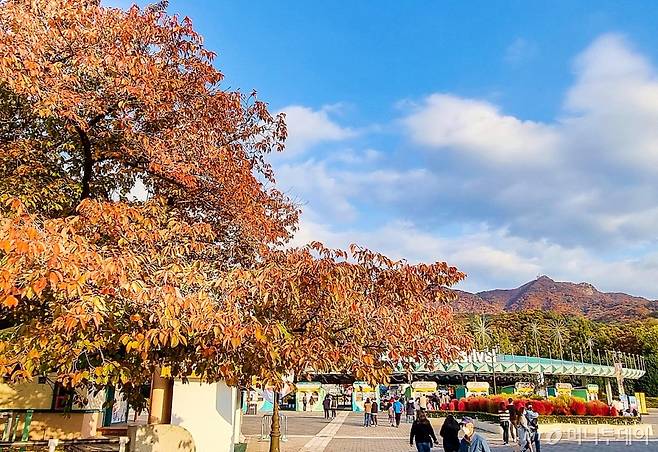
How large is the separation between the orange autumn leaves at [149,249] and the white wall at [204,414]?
198 inches

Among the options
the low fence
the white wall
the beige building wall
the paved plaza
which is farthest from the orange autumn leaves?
the low fence

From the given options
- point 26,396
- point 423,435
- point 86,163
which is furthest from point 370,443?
point 86,163

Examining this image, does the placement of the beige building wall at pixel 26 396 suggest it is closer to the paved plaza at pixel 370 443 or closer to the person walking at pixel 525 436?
the paved plaza at pixel 370 443

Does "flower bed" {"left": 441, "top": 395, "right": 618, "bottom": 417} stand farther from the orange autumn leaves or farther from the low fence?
the orange autumn leaves

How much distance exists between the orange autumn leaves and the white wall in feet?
16.5

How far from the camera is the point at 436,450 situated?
17.4 metres

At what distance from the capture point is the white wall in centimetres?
1310

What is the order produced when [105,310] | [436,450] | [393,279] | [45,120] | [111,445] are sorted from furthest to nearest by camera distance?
[436,450] → [111,445] → [45,120] → [393,279] → [105,310]

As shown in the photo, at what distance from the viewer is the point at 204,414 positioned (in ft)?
43.6

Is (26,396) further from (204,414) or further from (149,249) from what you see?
(149,249)

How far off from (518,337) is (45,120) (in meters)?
95.8

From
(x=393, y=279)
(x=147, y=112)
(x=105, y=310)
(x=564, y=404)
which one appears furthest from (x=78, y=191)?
(x=564, y=404)

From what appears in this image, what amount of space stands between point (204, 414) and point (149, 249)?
859cm

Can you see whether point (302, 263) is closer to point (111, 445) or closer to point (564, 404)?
point (111, 445)
